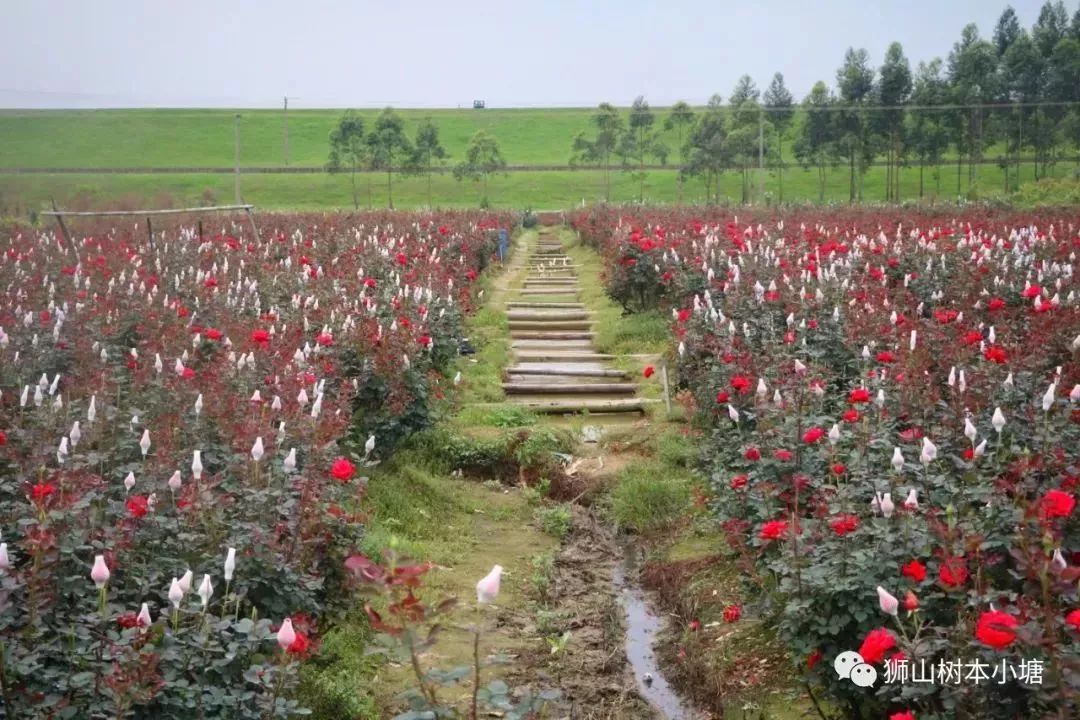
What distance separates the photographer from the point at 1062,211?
2102 centimetres

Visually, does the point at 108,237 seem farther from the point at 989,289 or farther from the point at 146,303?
the point at 989,289

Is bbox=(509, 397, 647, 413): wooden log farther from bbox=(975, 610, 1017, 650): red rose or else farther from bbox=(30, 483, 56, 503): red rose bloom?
bbox=(975, 610, 1017, 650): red rose

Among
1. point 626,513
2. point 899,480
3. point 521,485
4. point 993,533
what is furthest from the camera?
point 521,485

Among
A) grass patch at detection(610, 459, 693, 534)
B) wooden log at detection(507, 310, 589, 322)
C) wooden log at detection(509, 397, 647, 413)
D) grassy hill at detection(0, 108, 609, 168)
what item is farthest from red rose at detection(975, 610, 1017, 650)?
wooden log at detection(507, 310, 589, 322)

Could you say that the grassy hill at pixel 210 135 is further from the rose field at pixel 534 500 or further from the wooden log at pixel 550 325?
the wooden log at pixel 550 325

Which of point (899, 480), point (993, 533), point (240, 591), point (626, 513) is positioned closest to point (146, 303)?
point (626, 513)

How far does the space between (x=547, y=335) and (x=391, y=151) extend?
3516cm

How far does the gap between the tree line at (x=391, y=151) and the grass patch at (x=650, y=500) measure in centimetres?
3940

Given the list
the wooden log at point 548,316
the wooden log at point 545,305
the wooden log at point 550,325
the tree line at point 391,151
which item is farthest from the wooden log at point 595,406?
the tree line at point 391,151

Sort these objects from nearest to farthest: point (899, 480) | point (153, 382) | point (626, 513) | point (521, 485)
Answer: point (899, 480), point (153, 382), point (626, 513), point (521, 485)

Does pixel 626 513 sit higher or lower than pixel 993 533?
lower

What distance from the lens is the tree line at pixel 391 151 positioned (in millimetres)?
47344

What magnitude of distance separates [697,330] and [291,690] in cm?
581

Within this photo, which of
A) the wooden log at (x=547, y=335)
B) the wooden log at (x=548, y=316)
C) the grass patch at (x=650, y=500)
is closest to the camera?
the grass patch at (x=650, y=500)
